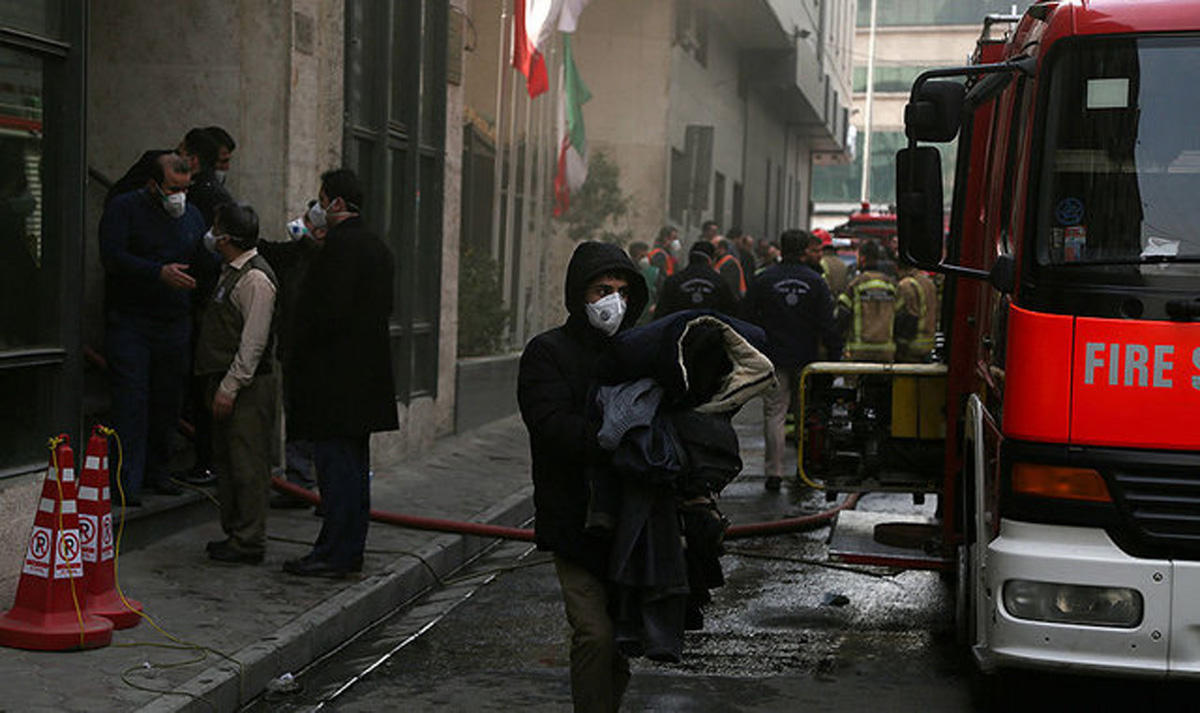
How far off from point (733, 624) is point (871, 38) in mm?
76736

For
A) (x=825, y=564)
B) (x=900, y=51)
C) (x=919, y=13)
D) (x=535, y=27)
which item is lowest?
(x=825, y=564)

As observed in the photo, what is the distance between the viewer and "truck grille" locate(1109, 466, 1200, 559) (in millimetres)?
5621

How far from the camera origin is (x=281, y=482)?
10.1 metres

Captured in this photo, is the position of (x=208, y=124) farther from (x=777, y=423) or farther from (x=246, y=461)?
(x=777, y=423)

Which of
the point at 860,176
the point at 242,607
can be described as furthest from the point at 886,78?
the point at 242,607

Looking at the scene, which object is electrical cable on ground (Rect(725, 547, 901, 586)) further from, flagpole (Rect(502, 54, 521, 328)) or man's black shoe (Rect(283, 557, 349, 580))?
flagpole (Rect(502, 54, 521, 328))

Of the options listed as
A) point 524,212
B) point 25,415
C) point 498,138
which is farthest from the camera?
point 524,212

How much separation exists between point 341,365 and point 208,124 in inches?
121

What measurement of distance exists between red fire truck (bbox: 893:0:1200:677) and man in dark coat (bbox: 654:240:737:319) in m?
7.65

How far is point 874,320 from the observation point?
15.1 meters

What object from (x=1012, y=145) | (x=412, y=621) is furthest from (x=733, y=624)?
(x=1012, y=145)

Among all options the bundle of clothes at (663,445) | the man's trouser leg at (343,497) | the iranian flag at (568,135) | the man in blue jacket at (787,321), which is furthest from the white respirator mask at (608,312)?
the iranian flag at (568,135)

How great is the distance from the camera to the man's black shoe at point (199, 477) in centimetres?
1016

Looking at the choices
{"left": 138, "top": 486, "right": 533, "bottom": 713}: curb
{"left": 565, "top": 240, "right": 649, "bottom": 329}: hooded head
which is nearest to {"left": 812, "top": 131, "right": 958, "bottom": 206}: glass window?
{"left": 138, "top": 486, "right": 533, "bottom": 713}: curb
